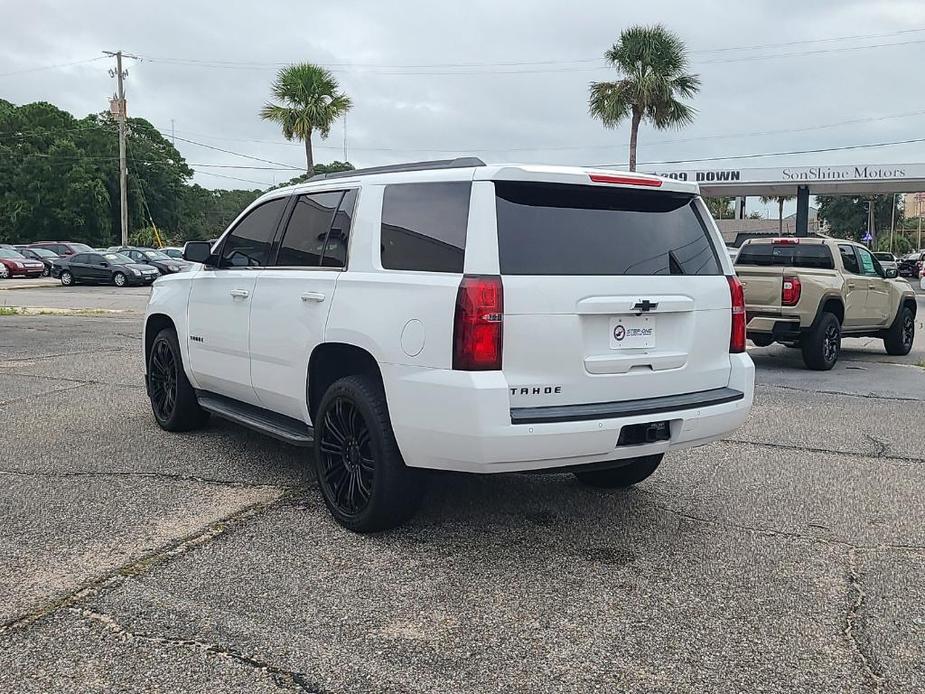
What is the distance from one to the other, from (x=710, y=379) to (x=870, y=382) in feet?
21.7

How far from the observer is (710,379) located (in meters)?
4.68

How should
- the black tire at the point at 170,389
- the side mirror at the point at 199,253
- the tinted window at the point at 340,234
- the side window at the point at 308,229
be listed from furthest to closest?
the black tire at the point at 170,389 → the side mirror at the point at 199,253 → the side window at the point at 308,229 → the tinted window at the point at 340,234

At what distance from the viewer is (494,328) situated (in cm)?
395

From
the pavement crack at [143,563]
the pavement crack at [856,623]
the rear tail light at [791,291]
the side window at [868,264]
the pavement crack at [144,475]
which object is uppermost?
the side window at [868,264]

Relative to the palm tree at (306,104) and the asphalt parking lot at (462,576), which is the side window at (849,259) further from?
the palm tree at (306,104)

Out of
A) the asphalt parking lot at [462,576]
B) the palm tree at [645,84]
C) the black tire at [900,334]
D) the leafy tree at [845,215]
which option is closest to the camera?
the asphalt parking lot at [462,576]

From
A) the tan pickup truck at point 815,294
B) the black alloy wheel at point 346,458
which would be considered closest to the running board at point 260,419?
the black alloy wheel at point 346,458

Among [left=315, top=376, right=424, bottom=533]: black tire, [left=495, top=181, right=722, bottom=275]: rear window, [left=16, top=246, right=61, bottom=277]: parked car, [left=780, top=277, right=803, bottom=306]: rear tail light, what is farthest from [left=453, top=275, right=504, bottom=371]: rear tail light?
[left=16, top=246, right=61, bottom=277]: parked car

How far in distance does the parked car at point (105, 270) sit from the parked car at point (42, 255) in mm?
8199

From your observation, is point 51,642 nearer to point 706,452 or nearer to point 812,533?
point 812,533

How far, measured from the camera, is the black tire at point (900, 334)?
13.1 metres

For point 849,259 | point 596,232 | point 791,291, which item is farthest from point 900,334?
point 596,232

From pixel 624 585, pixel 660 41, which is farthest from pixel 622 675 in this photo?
pixel 660 41

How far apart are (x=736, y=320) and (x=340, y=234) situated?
2.21 metres
